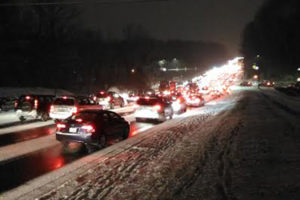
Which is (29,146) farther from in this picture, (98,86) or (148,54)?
(148,54)

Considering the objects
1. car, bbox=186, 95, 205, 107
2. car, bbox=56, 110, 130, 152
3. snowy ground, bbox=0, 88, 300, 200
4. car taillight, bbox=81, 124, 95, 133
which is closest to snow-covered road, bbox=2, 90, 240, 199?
snowy ground, bbox=0, 88, 300, 200

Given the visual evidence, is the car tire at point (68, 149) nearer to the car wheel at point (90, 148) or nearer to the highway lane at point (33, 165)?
the highway lane at point (33, 165)

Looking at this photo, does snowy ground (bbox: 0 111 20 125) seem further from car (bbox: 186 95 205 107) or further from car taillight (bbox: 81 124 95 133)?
car (bbox: 186 95 205 107)

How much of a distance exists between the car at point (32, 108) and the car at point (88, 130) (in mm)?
10697

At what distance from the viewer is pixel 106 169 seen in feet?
35.6

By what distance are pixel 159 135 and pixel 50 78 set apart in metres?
50.4

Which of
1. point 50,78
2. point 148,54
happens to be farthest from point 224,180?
point 148,54

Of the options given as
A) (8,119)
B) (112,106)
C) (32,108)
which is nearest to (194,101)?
(112,106)

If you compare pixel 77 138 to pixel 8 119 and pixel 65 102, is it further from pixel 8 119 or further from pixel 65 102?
pixel 8 119

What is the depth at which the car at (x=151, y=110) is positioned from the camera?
25703 millimetres

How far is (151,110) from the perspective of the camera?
25.7 metres

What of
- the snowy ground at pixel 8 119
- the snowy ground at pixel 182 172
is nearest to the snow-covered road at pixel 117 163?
the snowy ground at pixel 182 172

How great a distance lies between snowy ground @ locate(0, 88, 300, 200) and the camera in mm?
8477

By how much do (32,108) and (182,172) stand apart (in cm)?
1683
